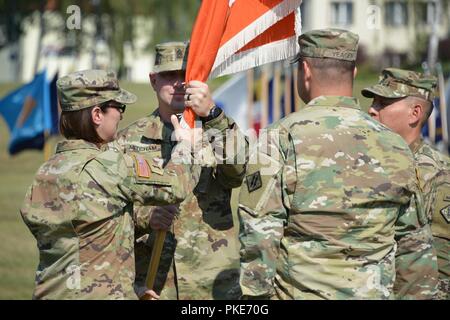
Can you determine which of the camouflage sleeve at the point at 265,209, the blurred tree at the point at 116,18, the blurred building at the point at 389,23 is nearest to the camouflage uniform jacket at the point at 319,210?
the camouflage sleeve at the point at 265,209

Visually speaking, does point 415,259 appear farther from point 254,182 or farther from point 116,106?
point 116,106

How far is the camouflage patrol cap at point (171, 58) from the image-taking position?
20.7 feet

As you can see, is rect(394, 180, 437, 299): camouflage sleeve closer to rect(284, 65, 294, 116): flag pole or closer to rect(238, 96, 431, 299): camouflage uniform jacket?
rect(238, 96, 431, 299): camouflage uniform jacket

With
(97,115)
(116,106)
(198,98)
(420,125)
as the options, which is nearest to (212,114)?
(198,98)

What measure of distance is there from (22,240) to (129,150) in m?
8.20

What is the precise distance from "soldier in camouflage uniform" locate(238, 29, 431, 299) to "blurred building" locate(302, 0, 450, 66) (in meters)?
33.1

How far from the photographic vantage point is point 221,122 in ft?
18.3

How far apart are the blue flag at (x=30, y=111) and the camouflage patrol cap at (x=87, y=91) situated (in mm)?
12698

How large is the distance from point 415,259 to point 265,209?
39.6 inches

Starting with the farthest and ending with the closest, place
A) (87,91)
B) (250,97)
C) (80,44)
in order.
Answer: (80,44) < (250,97) < (87,91)

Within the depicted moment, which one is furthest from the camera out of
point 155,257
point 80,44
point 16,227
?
point 80,44

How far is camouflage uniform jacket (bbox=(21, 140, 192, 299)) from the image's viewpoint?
5.12 metres

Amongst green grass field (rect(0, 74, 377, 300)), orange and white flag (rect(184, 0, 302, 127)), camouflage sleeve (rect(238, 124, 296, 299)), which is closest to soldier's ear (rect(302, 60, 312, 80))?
camouflage sleeve (rect(238, 124, 296, 299))

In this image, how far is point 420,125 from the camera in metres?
6.54
